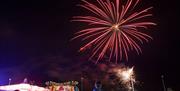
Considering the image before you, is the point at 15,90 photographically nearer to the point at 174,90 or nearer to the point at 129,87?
the point at 129,87

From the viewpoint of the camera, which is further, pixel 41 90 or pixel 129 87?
pixel 129 87

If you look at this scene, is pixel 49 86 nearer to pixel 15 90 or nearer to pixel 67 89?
pixel 67 89

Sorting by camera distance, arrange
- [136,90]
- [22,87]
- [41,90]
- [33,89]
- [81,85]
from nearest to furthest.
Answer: [22,87] < [33,89] < [41,90] < [136,90] < [81,85]

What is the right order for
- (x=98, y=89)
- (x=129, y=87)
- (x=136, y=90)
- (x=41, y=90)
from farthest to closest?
(x=136, y=90), (x=129, y=87), (x=41, y=90), (x=98, y=89)

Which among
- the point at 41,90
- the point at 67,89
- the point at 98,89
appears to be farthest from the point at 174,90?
the point at 98,89

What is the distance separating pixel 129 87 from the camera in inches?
2442

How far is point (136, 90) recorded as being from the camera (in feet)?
252

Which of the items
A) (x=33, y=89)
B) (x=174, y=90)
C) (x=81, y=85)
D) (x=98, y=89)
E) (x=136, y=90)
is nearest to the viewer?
(x=98, y=89)

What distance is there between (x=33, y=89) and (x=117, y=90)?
3149 cm

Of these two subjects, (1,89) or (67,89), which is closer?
(1,89)

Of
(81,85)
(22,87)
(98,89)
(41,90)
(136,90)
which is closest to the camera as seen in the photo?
(98,89)

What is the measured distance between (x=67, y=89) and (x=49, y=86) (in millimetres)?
4117

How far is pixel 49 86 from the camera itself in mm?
60562

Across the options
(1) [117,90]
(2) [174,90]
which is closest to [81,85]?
(1) [117,90]
